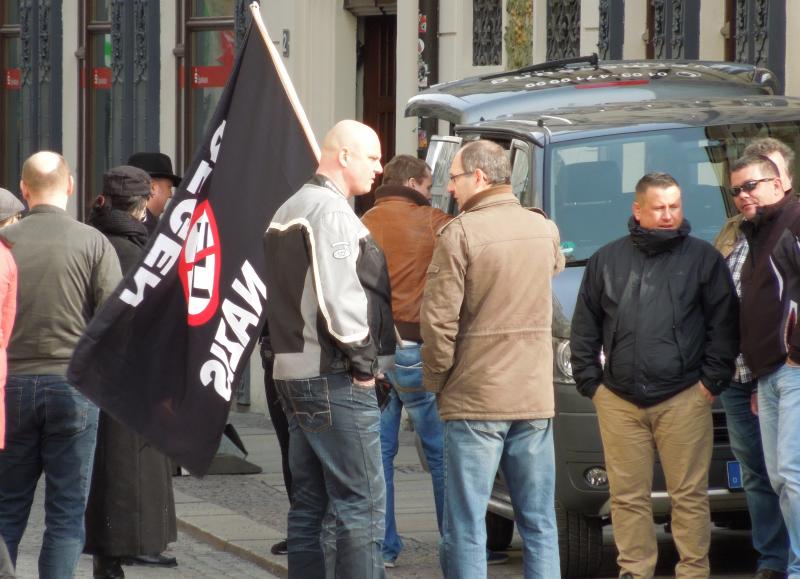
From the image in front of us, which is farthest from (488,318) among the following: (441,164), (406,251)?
(441,164)

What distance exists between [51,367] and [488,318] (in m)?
1.83

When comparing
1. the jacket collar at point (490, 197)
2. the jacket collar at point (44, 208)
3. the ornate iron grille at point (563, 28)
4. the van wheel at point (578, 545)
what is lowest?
the van wheel at point (578, 545)

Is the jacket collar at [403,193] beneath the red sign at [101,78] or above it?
beneath

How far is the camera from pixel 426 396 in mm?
8898

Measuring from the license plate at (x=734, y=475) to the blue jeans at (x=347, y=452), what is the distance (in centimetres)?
204

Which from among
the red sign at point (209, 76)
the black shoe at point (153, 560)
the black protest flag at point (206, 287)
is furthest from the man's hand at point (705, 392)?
the red sign at point (209, 76)

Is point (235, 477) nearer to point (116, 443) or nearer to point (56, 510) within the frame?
point (116, 443)

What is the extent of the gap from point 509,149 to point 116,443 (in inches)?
92.4

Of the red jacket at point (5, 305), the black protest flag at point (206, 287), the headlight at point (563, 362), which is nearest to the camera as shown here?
the red jacket at point (5, 305)

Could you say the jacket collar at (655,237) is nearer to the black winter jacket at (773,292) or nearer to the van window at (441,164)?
the black winter jacket at (773,292)

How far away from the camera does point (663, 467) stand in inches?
323

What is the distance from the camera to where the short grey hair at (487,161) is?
7.56m

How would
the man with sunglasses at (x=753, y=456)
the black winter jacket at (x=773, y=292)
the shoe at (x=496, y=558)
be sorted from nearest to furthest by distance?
1. the black winter jacket at (x=773, y=292)
2. the man with sunglasses at (x=753, y=456)
3. the shoe at (x=496, y=558)

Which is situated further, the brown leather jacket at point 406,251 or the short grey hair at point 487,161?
the brown leather jacket at point 406,251
